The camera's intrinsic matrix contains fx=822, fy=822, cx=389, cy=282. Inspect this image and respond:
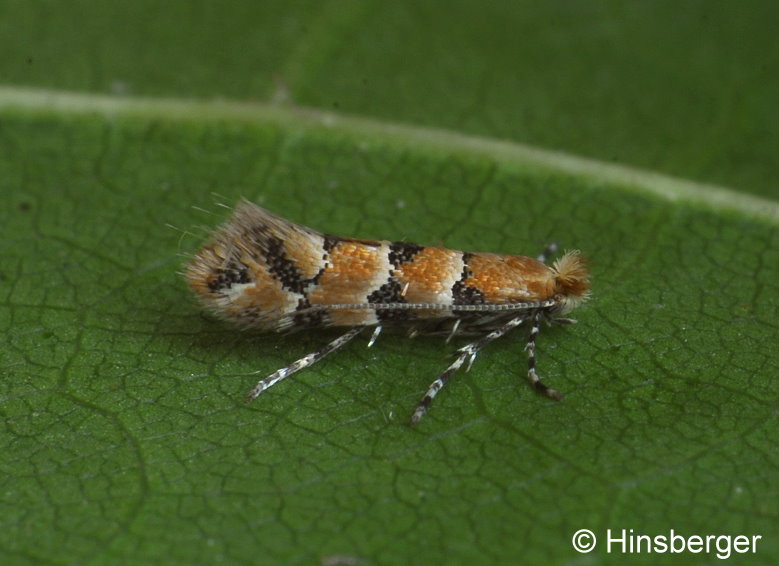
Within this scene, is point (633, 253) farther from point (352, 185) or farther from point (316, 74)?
point (316, 74)

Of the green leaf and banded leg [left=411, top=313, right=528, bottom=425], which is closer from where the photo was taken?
the green leaf

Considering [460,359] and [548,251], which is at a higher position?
[548,251]

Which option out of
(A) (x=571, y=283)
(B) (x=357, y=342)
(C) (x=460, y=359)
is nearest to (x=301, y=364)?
(B) (x=357, y=342)

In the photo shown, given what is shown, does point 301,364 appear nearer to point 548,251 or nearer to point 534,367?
point 534,367

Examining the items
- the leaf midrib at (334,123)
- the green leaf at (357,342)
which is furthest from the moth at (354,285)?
the leaf midrib at (334,123)

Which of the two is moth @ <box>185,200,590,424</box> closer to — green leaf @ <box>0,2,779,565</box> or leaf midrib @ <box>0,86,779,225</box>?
green leaf @ <box>0,2,779,565</box>

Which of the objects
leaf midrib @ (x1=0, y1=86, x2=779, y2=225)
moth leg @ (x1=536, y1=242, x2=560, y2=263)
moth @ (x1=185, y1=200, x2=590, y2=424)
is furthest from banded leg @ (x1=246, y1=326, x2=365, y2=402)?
leaf midrib @ (x1=0, y1=86, x2=779, y2=225)

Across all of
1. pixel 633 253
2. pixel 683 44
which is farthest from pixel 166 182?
pixel 683 44
